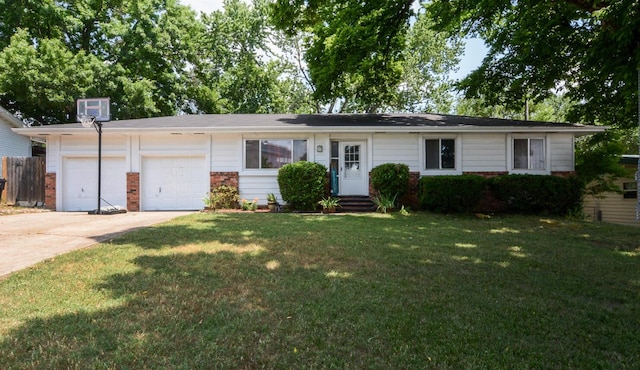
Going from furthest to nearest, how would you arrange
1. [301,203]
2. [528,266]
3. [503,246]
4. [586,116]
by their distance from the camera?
[586,116] < [301,203] < [503,246] < [528,266]

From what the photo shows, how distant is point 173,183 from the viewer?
12.1 m

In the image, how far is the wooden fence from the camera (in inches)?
498

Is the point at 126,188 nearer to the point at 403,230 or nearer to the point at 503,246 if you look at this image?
the point at 403,230

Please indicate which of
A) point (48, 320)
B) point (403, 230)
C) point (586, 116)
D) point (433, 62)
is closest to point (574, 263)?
point (403, 230)

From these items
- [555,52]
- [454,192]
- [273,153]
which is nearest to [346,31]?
[273,153]

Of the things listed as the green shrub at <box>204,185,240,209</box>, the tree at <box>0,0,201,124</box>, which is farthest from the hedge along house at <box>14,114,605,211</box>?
the tree at <box>0,0,201,124</box>

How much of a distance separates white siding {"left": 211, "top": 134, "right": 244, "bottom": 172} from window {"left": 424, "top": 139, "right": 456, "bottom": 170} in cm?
687

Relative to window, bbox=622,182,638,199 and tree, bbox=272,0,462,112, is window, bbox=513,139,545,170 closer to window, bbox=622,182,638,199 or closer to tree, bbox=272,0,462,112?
tree, bbox=272,0,462,112

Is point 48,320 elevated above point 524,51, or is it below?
below

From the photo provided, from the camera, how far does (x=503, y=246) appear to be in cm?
586

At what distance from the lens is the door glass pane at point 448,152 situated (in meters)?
12.0

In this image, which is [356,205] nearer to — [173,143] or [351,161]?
[351,161]

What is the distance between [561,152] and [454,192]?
16.7ft

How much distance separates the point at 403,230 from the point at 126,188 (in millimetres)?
10075
